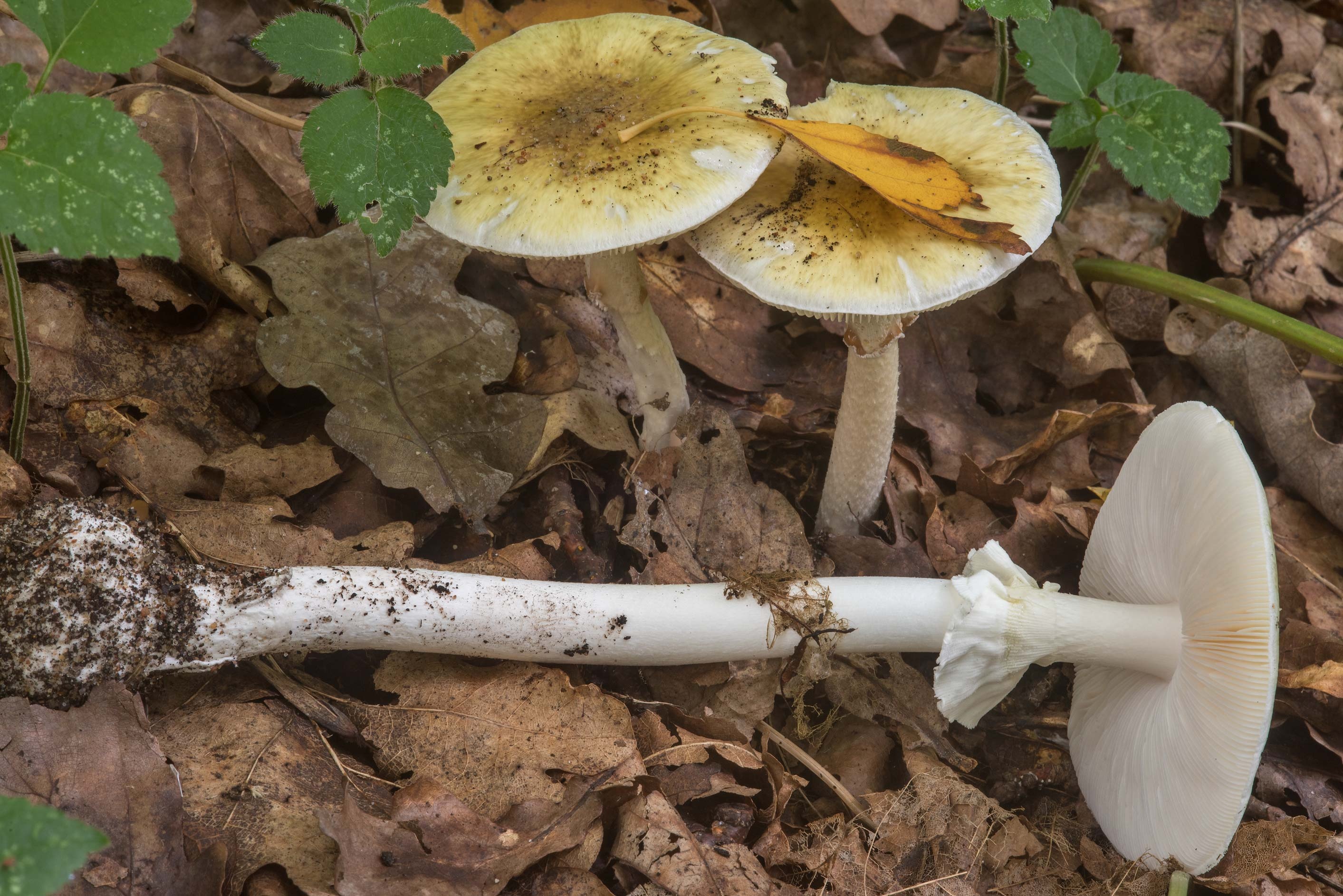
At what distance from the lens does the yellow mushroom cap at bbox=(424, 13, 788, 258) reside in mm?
2588

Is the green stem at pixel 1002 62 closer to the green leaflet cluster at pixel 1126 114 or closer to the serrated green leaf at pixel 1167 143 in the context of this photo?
the green leaflet cluster at pixel 1126 114

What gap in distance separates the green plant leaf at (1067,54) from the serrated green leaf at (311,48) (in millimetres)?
2328

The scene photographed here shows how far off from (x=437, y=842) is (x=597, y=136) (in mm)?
2089

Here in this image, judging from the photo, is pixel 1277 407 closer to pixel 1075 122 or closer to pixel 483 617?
pixel 1075 122

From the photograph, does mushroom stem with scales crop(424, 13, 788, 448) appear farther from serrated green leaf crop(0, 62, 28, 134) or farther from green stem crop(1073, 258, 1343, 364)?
green stem crop(1073, 258, 1343, 364)

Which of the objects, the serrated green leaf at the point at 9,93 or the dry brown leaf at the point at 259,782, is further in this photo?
the dry brown leaf at the point at 259,782

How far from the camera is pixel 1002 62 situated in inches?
156

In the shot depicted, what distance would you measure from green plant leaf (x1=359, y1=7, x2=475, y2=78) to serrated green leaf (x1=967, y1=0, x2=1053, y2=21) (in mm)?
1697

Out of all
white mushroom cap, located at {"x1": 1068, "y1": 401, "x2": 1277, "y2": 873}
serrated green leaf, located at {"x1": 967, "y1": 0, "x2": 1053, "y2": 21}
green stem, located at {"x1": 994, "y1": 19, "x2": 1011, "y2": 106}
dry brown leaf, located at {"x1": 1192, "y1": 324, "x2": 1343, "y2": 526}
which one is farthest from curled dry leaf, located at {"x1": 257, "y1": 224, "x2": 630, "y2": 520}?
dry brown leaf, located at {"x1": 1192, "y1": 324, "x2": 1343, "y2": 526}

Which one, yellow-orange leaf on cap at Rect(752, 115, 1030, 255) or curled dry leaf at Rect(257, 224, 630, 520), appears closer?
yellow-orange leaf on cap at Rect(752, 115, 1030, 255)

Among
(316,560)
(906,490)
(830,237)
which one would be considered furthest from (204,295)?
(906,490)

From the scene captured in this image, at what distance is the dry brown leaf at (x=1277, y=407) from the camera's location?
370cm

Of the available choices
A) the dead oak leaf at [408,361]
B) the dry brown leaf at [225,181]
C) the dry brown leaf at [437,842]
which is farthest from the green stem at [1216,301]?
the dry brown leaf at [225,181]

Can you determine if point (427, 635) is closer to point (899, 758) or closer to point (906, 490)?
point (899, 758)
